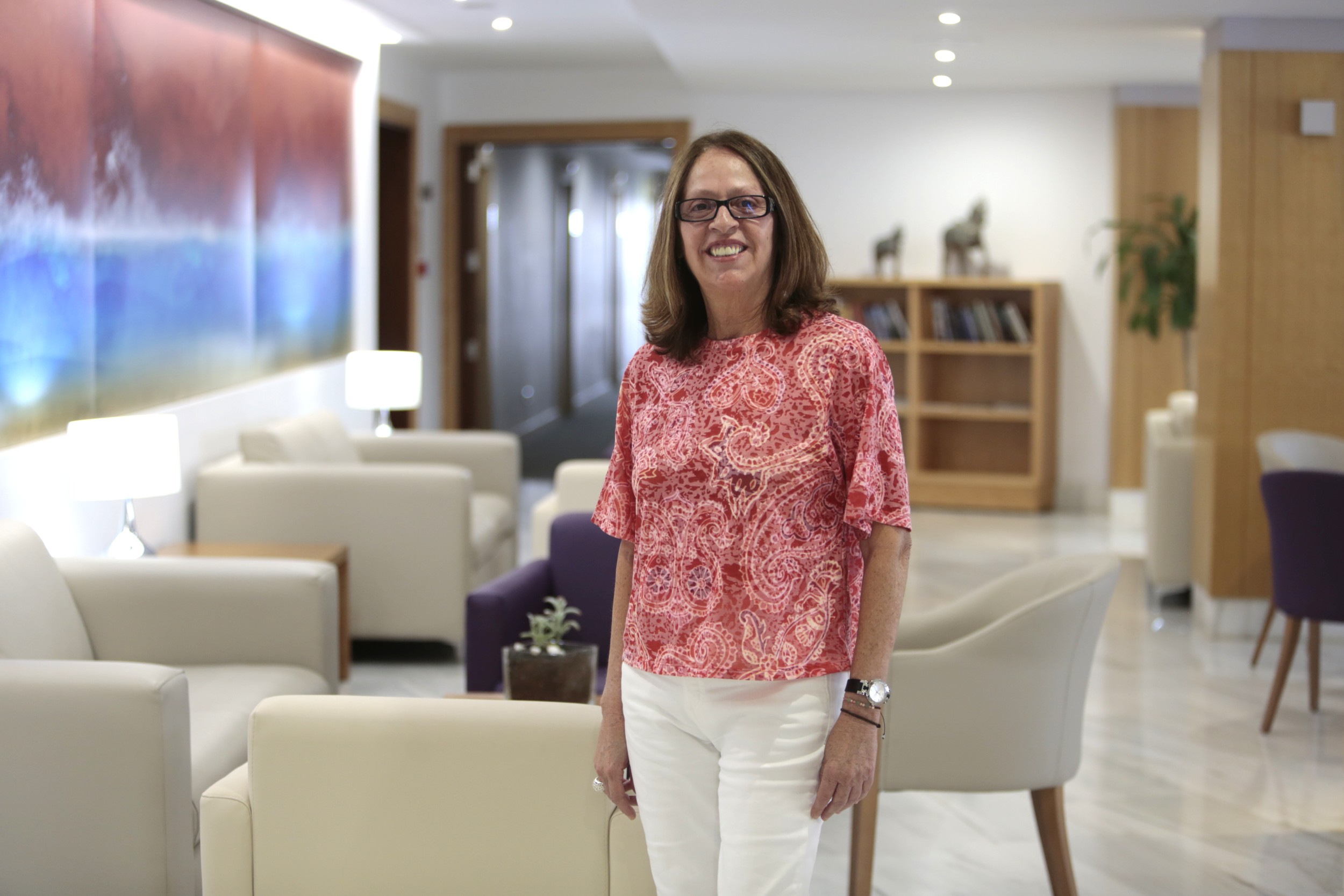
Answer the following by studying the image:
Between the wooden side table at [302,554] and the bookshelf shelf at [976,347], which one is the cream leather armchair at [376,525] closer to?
the wooden side table at [302,554]

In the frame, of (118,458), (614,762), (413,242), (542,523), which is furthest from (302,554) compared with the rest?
(413,242)

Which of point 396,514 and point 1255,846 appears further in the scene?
point 396,514

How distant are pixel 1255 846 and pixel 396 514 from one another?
10.2ft

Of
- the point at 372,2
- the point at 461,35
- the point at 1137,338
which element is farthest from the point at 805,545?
the point at 1137,338

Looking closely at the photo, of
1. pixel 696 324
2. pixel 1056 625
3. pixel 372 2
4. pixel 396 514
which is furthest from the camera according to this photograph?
pixel 372 2

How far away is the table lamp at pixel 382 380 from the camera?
632 centimetres

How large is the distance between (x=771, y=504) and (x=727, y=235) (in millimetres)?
362

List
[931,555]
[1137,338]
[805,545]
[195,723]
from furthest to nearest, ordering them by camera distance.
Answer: [1137,338], [931,555], [195,723], [805,545]

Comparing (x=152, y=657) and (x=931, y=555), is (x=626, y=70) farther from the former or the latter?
(x=152, y=657)

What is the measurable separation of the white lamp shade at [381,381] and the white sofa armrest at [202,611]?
2657 mm

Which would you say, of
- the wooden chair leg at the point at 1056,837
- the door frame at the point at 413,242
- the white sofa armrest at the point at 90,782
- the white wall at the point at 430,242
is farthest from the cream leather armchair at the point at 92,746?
the white wall at the point at 430,242

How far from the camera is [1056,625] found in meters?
2.87

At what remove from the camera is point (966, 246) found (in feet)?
28.2

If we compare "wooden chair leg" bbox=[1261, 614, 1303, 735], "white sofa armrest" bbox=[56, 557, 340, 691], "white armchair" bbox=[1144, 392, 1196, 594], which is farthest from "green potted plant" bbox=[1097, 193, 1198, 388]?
"white sofa armrest" bbox=[56, 557, 340, 691]
